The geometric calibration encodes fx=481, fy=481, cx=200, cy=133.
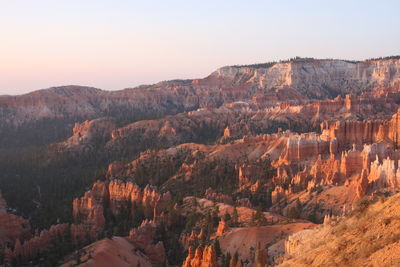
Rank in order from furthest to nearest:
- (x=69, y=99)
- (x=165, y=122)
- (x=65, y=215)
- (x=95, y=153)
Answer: (x=69, y=99), (x=165, y=122), (x=95, y=153), (x=65, y=215)

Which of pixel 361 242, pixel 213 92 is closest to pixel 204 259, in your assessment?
pixel 361 242

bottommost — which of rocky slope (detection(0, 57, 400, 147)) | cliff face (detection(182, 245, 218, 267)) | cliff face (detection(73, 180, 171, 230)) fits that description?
cliff face (detection(73, 180, 171, 230))

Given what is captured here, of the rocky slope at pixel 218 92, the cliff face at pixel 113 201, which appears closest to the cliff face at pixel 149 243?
the cliff face at pixel 113 201

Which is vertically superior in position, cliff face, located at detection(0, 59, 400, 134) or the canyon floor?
cliff face, located at detection(0, 59, 400, 134)

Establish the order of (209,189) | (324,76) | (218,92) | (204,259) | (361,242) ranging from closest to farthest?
(361,242)
(204,259)
(209,189)
(324,76)
(218,92)

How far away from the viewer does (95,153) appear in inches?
3541

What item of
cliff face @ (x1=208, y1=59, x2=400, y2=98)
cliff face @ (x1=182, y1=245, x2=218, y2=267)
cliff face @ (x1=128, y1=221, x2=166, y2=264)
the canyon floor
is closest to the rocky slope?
cliff face @ (x1=208, y1=59, x2=400, y2=98)

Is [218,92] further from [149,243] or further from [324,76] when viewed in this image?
[149,243]

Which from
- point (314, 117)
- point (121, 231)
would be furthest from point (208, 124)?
point (121, 231)

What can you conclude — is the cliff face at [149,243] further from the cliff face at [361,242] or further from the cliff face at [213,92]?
the cliff face at [213,92]

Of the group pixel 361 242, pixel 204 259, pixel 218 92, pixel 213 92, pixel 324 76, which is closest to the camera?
pixel 361 242

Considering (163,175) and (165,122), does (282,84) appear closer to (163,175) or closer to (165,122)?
(165,122)

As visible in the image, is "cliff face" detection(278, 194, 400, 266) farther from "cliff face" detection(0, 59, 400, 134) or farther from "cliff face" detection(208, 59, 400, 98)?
"cliff face" detection(208, 59, 400, 98)

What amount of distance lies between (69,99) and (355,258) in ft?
473
